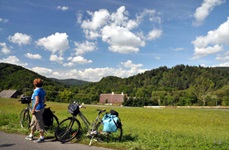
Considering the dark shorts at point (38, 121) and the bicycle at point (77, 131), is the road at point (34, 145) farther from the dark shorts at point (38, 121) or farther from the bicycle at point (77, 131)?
the dark shorts at point (38, 121)

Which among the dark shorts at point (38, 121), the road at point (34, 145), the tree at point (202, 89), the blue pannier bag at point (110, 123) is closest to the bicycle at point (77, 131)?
the blue pannier bag at point (110, 123)

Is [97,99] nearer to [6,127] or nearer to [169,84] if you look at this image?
[169,84]

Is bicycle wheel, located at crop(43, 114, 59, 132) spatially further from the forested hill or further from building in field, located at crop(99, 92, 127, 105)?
building in field, located at crop(99, 92, 127, 105)

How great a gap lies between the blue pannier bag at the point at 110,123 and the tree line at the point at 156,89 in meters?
68.3

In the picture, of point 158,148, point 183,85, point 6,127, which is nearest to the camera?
point 158,148

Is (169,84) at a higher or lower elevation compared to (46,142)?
higher

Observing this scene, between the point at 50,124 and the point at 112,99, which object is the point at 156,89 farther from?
the point at 50,124

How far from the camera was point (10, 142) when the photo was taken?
24.5 ft

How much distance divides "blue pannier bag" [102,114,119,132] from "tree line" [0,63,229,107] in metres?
68.3

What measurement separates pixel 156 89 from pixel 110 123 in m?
148

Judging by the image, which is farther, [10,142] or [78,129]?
[78,129]

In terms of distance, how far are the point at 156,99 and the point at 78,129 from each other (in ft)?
292

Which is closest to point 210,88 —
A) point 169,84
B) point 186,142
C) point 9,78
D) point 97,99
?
point 97,99

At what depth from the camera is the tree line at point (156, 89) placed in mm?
83056
